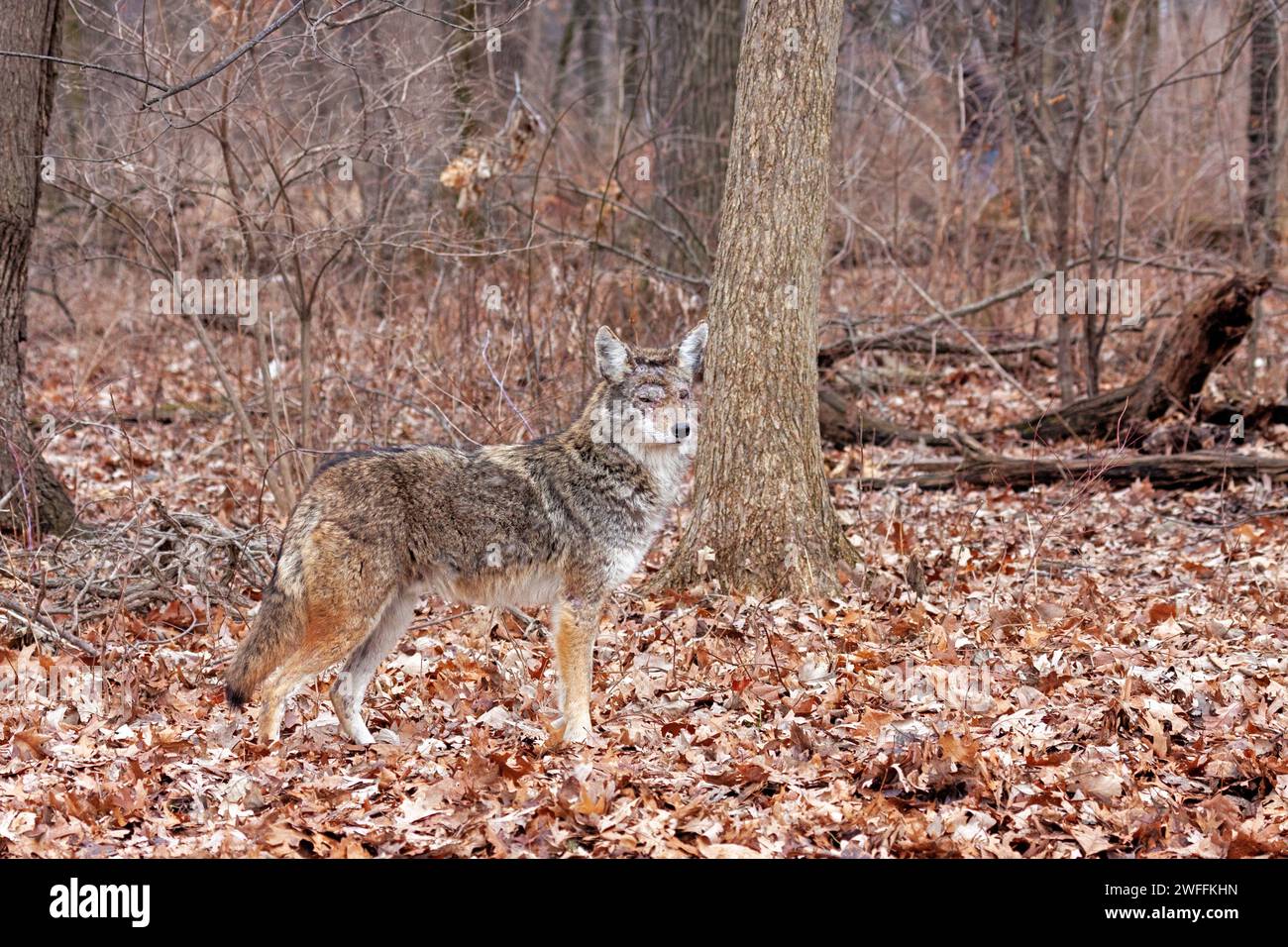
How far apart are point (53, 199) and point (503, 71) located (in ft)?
21.4

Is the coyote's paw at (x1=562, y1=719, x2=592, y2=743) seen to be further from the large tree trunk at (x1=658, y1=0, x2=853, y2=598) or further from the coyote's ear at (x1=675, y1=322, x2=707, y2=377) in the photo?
the large tree trunk at (x1=658, y1=0, x2=853, y2=598)

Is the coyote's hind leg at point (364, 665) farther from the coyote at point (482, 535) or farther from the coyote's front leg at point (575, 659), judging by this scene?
the coyote's front leg at point (575, 659)

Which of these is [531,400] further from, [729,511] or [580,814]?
[580,814]

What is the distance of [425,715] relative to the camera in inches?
277

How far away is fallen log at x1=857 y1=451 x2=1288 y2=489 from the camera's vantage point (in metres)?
11.0

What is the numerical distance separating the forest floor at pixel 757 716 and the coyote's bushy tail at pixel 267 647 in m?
0.30

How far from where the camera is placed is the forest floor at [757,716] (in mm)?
5141

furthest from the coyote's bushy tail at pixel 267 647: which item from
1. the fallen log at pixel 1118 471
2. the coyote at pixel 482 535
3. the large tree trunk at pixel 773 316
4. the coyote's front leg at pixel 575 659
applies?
the fallen log at pixel 1118 471

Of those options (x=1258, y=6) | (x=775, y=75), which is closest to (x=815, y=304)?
(x=775, y=75)

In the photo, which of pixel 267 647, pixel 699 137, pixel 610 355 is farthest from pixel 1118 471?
pixel 267 647

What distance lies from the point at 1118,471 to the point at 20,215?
9442 millimetres

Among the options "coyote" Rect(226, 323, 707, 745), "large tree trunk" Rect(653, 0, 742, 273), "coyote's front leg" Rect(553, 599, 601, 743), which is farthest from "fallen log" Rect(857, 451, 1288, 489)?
"coyote's front leg" Rect(553, 599, 601, 743)
